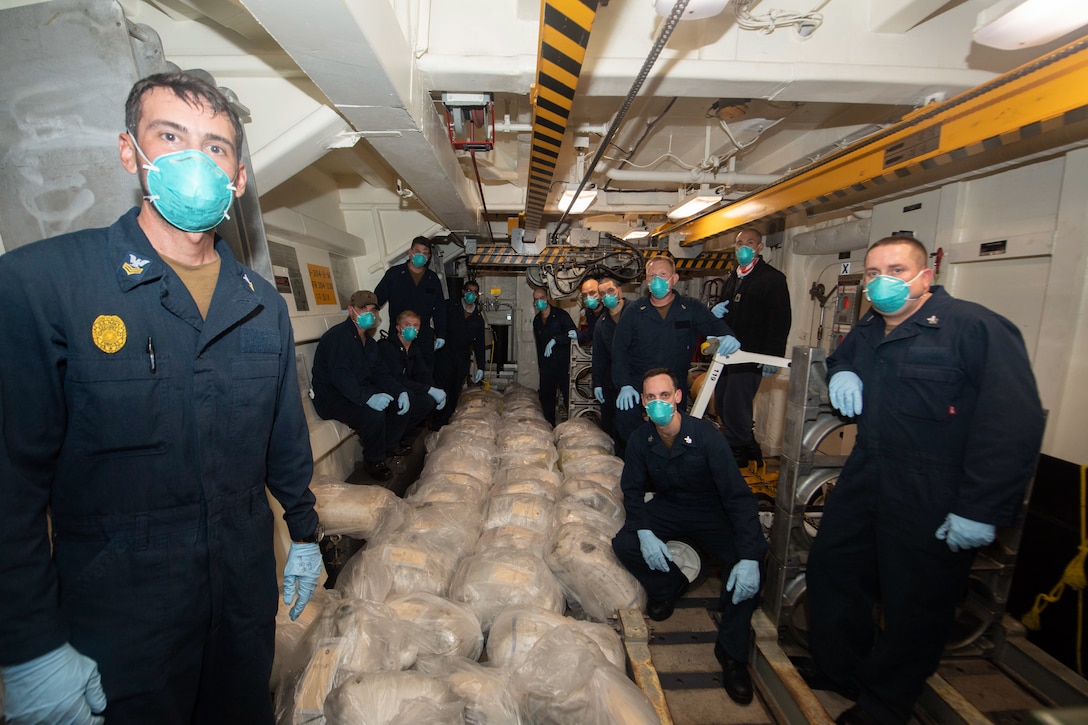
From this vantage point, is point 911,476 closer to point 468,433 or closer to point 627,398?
point 627,398

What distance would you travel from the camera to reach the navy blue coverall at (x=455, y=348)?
668 centimetres

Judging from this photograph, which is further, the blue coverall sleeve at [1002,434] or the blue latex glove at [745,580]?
the blue latex glove at [745,580]

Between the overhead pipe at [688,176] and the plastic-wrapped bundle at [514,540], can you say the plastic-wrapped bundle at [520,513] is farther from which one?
the overhead pipe at [688,176]

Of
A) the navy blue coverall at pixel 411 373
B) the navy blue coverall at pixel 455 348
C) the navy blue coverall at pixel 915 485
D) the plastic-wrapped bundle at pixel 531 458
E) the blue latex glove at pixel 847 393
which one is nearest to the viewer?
the navy blue coverall at pixel 915 485

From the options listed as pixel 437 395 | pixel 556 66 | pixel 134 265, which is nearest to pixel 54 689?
pixel 134 265

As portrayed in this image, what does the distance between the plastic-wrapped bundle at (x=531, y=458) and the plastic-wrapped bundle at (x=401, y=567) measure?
4.52 ft

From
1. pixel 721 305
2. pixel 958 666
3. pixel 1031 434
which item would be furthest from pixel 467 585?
pixel 721 305

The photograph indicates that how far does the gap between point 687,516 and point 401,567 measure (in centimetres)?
161

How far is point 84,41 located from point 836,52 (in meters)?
3.38

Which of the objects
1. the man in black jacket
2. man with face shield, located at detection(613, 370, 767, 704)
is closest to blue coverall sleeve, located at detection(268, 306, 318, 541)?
man with face shield, located at detection(613, 370, 767, 704)

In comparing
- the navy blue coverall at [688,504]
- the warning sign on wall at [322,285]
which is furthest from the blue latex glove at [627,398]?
the warning sign on wall at [322,285]

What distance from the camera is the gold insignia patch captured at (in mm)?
1000

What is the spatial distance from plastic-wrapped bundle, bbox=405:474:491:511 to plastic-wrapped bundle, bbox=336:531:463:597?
1.67 ft

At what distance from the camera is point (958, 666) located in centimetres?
217
